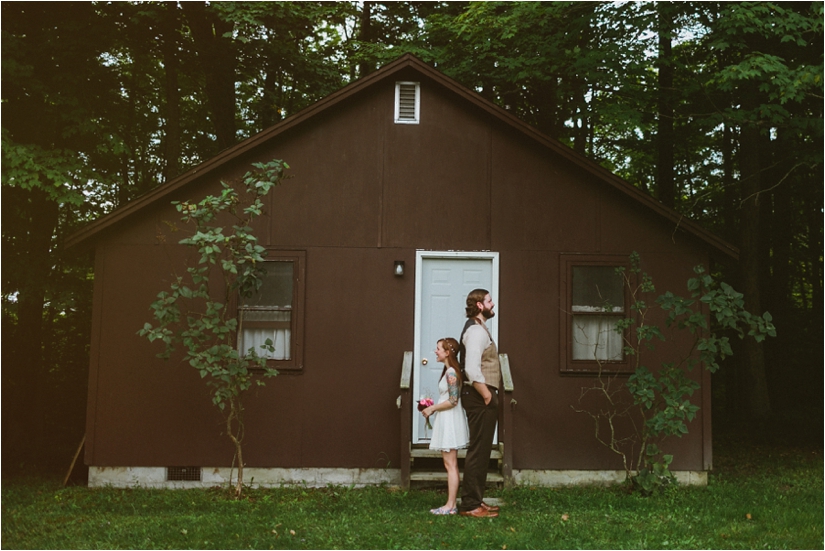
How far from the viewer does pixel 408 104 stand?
9.02m

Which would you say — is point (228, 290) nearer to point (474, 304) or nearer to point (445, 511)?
point (474, 304)

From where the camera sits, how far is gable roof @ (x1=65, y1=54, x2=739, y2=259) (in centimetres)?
852

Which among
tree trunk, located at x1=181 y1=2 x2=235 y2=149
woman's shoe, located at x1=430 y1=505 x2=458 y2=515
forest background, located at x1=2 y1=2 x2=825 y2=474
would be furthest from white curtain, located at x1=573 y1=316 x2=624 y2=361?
tree trunk, located at x1=181 y1=2 x2=235 y2=149

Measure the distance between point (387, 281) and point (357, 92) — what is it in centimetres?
230

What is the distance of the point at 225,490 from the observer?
8.31 m

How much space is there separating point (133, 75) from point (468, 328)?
1020 centimetres

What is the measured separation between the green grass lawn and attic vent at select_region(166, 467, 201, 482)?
361 mm

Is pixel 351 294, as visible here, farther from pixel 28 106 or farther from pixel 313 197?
pixel 28 106

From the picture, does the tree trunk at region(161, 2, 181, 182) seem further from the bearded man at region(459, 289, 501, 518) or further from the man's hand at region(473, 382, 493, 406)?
the man's hand at region(473, 382, 493, 406)

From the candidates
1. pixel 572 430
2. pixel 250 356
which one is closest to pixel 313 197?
pixel 250 356

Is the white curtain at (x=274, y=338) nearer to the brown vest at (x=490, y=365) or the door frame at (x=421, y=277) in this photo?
the door frame at (x=421, y=277)

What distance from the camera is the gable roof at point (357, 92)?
852cm


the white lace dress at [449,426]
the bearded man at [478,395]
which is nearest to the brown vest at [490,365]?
the bearded man at [478,395]

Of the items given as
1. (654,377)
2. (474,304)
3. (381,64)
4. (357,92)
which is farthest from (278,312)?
(381,64)
